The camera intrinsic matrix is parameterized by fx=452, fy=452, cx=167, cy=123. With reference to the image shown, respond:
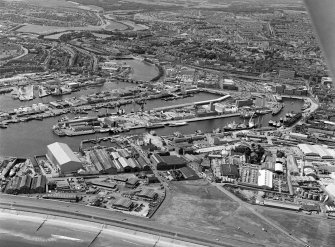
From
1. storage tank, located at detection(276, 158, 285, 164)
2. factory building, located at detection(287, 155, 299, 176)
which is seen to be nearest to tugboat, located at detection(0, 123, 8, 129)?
storage tank, located at detection(276, 158, 285, 164)

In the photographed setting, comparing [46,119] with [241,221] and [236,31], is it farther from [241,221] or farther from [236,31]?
[236,31]

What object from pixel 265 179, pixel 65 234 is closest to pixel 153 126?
pixel 265 179

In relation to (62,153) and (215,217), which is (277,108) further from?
(215,217)

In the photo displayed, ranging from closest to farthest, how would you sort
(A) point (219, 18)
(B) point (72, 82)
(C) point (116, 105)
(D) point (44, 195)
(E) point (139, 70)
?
1. (D) point (44, 195)
2. (C) point (116, 105)
3. (B) point (72, 82)
4. (E) point (139, 70)
5. (A) point (219, 18)

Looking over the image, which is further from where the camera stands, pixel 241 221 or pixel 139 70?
pixel 139 70

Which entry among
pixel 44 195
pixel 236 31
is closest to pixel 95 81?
pixel 44 195

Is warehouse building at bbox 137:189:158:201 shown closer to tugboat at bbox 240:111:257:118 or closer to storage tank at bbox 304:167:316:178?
storage tank at bbox 304:167:316:178

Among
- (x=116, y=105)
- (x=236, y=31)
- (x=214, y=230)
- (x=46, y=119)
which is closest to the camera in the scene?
(x=214, y=230)
